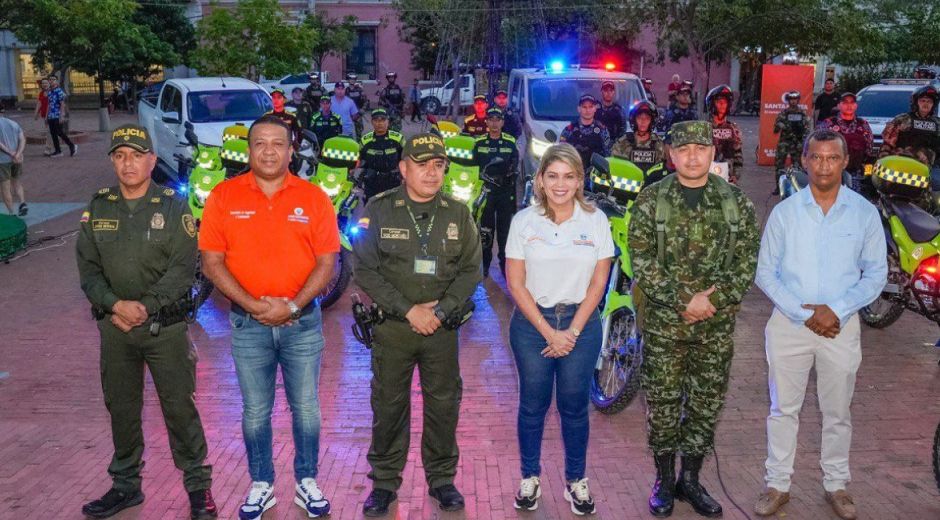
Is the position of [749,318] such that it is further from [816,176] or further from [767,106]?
[767,106]

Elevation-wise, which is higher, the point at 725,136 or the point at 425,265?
the point at 725,136

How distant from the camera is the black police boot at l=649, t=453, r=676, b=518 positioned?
193 inches

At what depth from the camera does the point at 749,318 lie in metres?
8.91

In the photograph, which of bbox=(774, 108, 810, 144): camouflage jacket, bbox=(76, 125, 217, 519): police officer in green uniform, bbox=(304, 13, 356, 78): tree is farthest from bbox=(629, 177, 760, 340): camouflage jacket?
bbox=(304, 13, 356, 78): tree

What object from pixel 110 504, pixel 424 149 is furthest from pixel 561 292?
pixel 110 504

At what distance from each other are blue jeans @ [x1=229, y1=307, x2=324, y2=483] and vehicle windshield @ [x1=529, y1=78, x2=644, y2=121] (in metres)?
10.1

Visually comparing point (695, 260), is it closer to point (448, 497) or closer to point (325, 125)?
point (448, 497)

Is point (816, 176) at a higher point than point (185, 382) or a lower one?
higher

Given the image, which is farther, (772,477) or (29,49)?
(29,49)

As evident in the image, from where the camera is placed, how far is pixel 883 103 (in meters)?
18.8

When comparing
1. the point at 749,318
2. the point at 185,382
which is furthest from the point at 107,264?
the point at 749,318

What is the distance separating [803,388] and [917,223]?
3065 millimetres

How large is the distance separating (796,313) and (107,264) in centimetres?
356

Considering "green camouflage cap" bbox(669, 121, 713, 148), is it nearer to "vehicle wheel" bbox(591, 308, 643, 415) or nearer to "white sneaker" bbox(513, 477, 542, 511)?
"vehicle wheel" bbox(591, 308, 643, 415)
